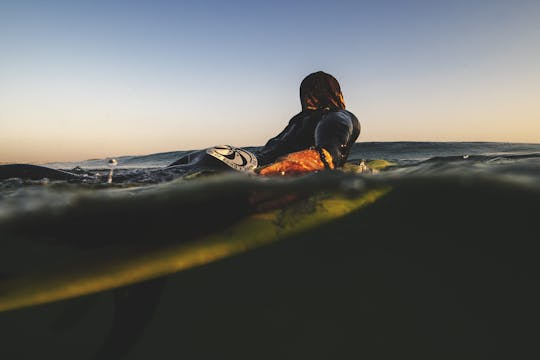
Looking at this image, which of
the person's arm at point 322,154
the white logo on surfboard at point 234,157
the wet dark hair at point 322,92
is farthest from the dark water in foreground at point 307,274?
the wet dark hair at point 322,92

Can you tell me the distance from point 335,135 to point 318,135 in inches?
A: 7.4

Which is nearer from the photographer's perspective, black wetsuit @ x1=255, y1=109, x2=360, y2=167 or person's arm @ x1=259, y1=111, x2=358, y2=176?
person's arm @ x1=259, y1=111, x2=358, y2=176

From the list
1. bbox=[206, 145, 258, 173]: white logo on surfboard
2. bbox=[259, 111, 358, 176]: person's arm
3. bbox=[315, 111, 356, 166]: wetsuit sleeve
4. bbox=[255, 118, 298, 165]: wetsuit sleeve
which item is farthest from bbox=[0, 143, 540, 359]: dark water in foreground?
bbox=[255, 118, 298, 165]: wetsuit sleeve

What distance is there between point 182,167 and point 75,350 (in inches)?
96.1

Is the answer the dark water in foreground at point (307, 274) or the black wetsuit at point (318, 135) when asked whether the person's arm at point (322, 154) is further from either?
the dark water in foreground at point (307, 274)

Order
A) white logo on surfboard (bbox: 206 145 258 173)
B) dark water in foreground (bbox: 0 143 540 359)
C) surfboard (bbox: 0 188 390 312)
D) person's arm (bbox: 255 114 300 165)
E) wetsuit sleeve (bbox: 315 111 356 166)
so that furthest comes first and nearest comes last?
person's arm (bbox: 255 114 300 165)
white logo on surfboard (bbox: 206 145 258 173)
wetsuit sleeve (bbox: 315 111 356 166)
dark water in foreground (bbox: 0 143 540 359)
surfboard (bbox: 0 188 390 312)

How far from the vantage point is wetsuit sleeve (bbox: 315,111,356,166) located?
3.43 m

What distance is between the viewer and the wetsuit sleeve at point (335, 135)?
3.43m

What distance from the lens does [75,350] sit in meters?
3.53

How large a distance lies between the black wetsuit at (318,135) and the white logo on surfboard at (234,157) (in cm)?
38

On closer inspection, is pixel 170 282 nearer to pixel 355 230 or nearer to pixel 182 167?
pixel 182 167

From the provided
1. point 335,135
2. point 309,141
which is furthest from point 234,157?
point 335,135

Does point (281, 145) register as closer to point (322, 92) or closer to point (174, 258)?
point (322, 92)

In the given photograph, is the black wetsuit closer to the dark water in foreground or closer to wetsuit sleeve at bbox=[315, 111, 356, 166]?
wetsuit sleeve at bbox=[315, 111, 356, 166]
